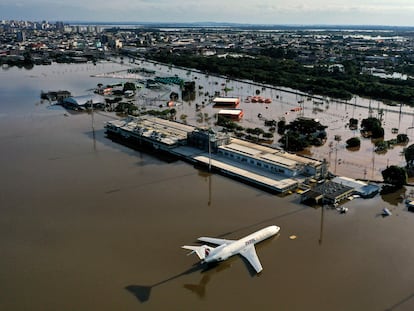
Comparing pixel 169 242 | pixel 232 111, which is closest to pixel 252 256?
pixel 169 242

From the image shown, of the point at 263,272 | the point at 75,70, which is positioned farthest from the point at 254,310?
the point at 75,70

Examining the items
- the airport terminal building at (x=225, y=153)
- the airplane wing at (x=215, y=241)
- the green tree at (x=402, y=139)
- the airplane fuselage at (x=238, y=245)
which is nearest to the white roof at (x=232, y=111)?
the airport terminal building at (x=225, y=153)

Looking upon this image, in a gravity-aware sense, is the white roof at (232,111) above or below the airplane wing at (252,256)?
above

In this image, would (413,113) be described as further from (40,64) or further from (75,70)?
(40,64)

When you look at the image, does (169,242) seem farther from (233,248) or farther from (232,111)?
(232,111)

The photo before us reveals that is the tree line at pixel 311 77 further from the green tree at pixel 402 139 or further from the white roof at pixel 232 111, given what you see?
the green tree at pixel 402 139

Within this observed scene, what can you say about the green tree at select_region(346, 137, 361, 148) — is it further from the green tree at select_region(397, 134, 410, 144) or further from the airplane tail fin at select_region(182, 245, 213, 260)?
the airplane tail fin at select_region(182, 245, 213, 260)

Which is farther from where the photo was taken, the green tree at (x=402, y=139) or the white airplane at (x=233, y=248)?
the green tree at (x=402, y=139)
